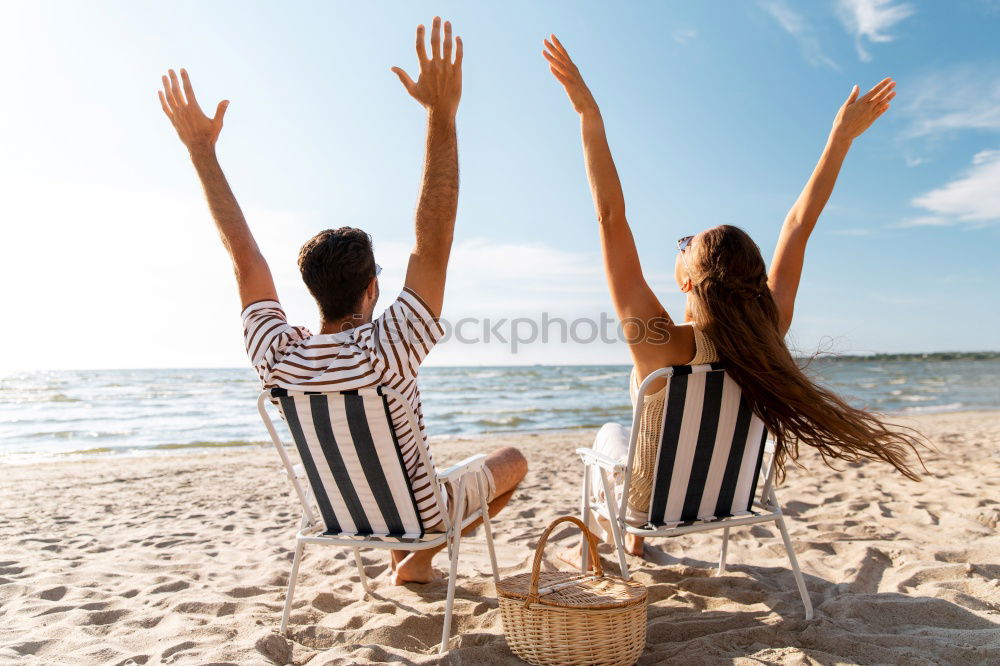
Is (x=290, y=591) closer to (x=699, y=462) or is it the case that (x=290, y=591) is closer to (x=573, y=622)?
(x=573, y=622)

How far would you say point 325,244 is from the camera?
2.34 metres

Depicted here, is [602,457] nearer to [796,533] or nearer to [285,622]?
[285,622]

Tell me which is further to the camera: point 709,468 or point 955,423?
point 955,423

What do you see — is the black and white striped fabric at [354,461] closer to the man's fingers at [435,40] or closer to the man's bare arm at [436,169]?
the man's bare arm at [436,169]

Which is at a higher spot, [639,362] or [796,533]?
[639,362]

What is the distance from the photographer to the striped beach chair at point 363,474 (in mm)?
2295

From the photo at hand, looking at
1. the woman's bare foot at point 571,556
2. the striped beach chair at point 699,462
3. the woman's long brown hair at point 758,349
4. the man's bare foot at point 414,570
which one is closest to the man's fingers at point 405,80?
the woman's long brown hair at point 758,349

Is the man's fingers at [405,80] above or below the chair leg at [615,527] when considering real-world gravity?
above

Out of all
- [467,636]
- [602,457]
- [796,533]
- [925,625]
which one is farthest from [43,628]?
[796,533]

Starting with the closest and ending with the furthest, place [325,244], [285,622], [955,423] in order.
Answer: [325,244] < [285,622] < [955,423]

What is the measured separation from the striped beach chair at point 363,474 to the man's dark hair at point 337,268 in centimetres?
35

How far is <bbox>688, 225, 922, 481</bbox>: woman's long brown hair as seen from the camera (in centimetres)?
238

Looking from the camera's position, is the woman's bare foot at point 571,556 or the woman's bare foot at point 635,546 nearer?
the woman's bare foot at point 571,556

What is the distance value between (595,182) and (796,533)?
276 cm
